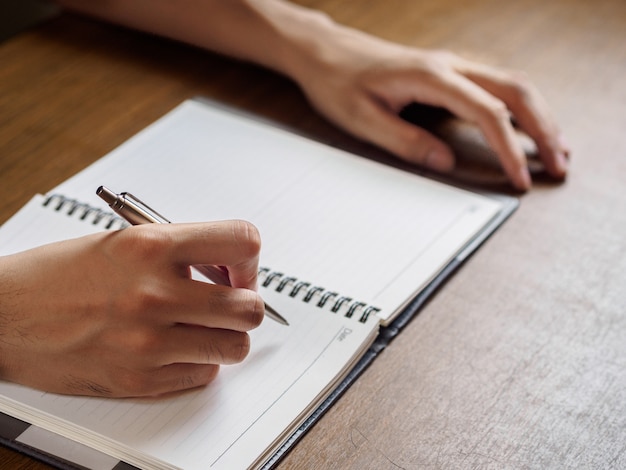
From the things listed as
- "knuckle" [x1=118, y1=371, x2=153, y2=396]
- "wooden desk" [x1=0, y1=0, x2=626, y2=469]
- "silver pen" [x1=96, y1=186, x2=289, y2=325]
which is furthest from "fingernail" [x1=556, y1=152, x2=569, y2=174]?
"knuckle" [x1=118, y1=371, x2=153, y2=396]

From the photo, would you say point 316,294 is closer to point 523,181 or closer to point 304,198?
point 304,198

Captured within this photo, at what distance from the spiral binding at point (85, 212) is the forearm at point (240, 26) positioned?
40 cm

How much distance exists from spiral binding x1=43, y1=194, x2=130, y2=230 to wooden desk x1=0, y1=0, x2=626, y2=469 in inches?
2.1

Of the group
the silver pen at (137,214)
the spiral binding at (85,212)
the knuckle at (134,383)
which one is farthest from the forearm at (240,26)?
the knuckle at (134,383)

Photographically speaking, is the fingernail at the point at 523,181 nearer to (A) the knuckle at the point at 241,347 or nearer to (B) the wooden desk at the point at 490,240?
(B) the wooden desk at the point at 490,240

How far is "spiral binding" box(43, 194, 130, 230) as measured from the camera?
0.96 meters

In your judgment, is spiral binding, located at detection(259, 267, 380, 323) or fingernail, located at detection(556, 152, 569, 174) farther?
fingernail, located at detection(556, 152, 569, 174)

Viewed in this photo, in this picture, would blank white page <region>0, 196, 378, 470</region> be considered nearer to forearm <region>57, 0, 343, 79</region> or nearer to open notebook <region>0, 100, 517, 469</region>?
open notebook <region>0, 100, 517, 469</region>

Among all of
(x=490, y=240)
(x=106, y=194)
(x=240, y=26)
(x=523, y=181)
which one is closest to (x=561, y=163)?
(x=523, y=181)

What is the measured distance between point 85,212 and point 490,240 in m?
0.47

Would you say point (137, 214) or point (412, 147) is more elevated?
point (137, 214)

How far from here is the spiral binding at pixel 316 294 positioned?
2.81 ft

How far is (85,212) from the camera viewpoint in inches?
38.3

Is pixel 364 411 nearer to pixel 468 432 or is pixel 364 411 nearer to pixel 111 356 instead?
pixel 468 432
